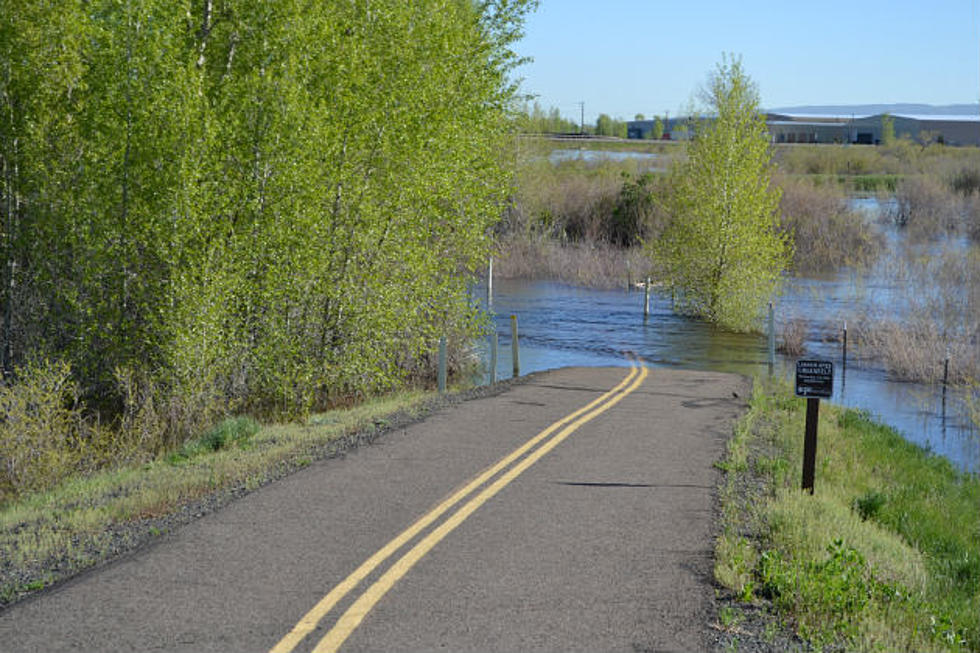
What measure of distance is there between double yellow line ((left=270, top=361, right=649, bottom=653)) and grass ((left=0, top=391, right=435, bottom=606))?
2.19 meters

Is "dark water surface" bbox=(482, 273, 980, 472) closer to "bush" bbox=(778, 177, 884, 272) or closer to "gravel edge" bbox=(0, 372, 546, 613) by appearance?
"bush" bbox=(778, 177, 884, 272)

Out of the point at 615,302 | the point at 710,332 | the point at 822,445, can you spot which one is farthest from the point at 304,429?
the point at 615,302

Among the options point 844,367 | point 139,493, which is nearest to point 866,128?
point 844,367

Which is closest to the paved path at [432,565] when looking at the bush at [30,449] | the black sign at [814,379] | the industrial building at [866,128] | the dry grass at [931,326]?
the black sign at [814,379]

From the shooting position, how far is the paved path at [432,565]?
21.2ft

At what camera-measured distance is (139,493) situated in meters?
10.2

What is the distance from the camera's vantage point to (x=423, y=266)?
19406 mm

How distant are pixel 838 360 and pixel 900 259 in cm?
1184

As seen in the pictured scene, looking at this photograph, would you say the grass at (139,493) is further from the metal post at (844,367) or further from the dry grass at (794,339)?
the dry grass at (794,339)

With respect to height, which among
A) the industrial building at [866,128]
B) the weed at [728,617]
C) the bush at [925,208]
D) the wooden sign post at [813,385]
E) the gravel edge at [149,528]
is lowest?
the gravel edge at [149,528]

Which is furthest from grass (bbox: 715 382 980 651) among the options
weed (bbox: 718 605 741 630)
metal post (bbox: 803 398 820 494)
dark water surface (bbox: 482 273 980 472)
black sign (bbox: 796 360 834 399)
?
dark water surface (bbox: 482 273 980 472)

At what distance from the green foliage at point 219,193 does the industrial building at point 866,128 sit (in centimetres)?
→ 10538

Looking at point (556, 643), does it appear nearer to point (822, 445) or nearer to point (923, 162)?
point (822, 445)

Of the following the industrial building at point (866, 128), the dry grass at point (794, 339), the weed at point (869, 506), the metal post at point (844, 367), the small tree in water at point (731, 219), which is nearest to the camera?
the weed at point (869, 506)
